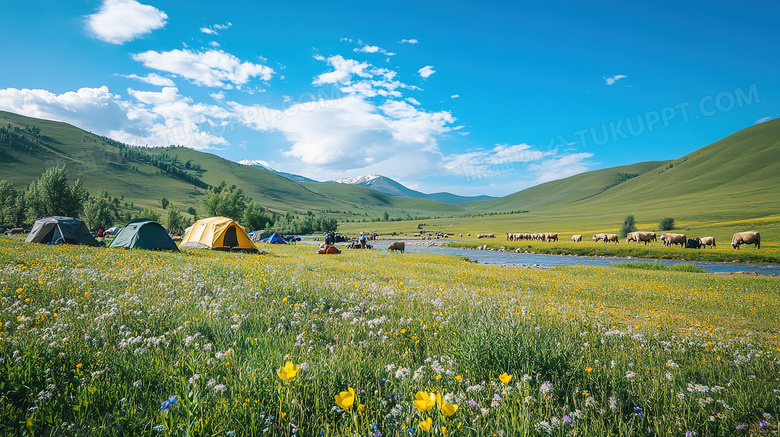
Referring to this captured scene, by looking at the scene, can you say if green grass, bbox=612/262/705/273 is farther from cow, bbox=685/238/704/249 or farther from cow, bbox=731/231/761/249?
cow, bbox=731/231/761/249

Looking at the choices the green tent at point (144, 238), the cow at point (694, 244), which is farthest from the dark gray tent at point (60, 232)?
the cow at point (694, 244)

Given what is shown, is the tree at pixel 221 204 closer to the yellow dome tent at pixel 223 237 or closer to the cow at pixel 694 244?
the yellow dome tent at pixel 223 237

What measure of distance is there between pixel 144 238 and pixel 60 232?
26.2ft

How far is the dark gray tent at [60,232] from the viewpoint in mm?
25906

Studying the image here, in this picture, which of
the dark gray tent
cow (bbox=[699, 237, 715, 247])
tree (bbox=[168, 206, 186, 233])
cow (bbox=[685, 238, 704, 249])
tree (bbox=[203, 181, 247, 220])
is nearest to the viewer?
the dark gray tent

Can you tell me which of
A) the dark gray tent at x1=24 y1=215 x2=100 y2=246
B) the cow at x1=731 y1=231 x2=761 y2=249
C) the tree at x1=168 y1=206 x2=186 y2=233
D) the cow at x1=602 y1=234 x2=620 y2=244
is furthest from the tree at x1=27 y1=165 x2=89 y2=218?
the cow at x1=731 y1=231 x2=761 y2=249

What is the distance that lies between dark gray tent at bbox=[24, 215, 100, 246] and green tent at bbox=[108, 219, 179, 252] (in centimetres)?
384

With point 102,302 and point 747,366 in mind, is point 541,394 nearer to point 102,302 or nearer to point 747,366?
point 747,366

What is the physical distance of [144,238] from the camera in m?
24.5

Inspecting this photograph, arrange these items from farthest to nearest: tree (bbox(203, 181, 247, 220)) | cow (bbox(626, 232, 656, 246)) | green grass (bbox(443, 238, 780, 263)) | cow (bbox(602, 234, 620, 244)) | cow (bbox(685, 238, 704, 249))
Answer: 1. tree (bbox(203, 181, 247, 220))
2. cow (bbox(602, 234, 620, 244))
3. cow (bbox(626, 232, 656, 246))
4. cow (bbox(685, 238, 704, 249))
5. green grass (bbox(443, 238, 780, 263))

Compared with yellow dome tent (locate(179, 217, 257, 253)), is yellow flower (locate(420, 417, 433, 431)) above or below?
above

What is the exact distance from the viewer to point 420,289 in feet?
36.3

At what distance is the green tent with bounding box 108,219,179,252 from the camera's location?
2422cm

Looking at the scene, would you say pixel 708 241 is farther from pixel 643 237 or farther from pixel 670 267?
pixel 670 267
